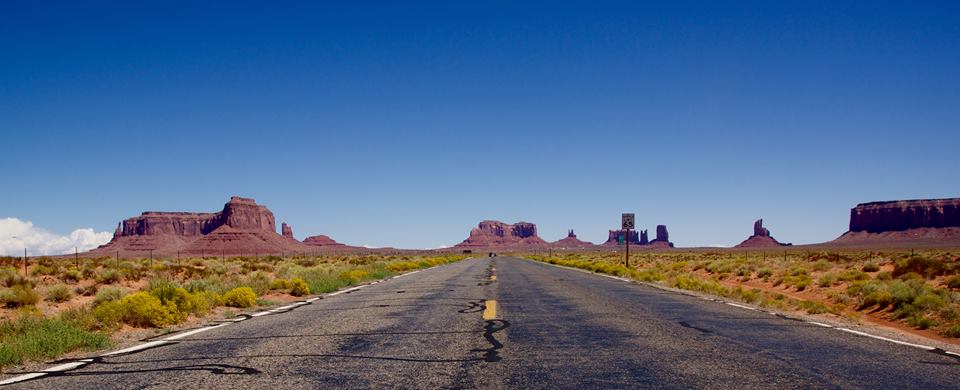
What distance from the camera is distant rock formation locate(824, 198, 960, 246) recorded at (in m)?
180

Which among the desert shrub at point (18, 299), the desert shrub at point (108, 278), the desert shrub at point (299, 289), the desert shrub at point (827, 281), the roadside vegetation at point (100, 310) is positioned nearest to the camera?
the roadside vegetation at point (100, 310)

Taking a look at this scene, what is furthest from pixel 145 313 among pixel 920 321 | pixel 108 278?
pixel 108 278

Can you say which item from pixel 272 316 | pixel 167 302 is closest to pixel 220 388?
pixel 272 316

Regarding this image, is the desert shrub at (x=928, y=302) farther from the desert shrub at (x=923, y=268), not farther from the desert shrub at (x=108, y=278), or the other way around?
the desert shrub at (x=108, y=278)

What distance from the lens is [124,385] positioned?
552 centimetres

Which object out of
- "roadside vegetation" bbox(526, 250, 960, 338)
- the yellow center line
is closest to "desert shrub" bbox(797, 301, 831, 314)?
"roadside vegetation" bbox(526, 250, 960, 338)

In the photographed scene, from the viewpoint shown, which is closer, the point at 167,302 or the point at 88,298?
the point at 167,302

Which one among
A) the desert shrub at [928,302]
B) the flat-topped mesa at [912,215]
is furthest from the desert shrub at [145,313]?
the flat-topped mesa at [912,215]

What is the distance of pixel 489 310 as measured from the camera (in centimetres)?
1197

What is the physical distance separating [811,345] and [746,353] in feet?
4.54

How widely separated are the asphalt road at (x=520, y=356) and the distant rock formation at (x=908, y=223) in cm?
19939

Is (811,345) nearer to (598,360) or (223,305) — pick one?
(598,360)

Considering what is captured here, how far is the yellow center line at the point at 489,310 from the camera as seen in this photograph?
1070cm

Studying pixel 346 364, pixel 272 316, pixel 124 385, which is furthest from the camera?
pixel 272 316
